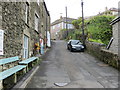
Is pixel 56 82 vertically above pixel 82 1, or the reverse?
pixel 82 1

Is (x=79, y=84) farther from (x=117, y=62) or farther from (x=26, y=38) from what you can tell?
(x=26, y=38)

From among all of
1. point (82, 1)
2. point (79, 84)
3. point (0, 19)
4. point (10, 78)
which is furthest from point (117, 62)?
point (82, 1)

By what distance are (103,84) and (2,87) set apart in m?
3.90

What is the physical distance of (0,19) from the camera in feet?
14.8

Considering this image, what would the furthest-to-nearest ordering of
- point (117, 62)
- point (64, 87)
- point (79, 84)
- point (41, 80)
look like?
point (117, 62)
point (41, 80)
point (79, 84)
point (64, 87)

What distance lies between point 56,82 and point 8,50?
95.7 inches

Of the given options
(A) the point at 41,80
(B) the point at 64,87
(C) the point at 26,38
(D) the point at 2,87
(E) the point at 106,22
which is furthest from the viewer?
(E) the point at 106,22

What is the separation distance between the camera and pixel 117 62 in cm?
763

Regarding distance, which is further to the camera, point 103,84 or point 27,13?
point 27,13

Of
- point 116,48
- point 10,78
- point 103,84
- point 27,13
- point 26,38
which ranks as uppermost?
point 27,13

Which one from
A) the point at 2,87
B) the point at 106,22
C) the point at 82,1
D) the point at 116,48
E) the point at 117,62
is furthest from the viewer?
the point at 106,22

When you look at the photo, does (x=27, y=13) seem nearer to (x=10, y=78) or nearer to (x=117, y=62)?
(x=10, y=78)

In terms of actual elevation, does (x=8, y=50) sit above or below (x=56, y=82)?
above

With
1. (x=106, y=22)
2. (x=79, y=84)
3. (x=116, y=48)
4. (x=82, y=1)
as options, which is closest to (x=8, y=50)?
(x=79, y=84)
